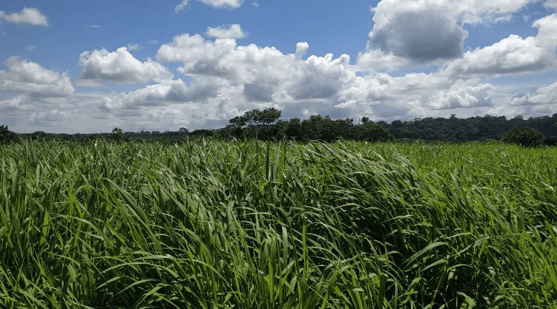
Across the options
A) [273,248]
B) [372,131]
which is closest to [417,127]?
[372,131]

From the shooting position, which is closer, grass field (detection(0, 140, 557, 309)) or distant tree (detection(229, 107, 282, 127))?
grass field (detection(0, 140, 557, 309))

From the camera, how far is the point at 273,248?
7.04 ft

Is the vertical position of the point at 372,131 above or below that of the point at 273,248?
above

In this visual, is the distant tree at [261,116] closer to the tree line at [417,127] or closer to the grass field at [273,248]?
the tree line at [417,127]

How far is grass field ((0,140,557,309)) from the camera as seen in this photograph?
6.91ft

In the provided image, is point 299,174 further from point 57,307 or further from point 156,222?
point 57,307

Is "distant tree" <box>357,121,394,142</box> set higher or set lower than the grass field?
higher

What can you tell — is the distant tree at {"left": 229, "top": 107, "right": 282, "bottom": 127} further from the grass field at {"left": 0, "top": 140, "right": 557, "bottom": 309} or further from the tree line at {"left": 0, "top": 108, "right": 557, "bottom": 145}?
the grass field at {"left": 0, "top": 140, "right": 557, "bottom": 309}

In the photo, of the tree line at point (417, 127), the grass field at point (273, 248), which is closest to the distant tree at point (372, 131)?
the tree line at point (417, 127)

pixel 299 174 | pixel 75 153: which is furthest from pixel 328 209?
pixel 75 153

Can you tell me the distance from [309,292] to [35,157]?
4.50m

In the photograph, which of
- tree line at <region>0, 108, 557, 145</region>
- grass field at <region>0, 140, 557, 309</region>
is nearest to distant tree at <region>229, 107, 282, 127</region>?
tree line at <region>0, 108, 557, 145</region>

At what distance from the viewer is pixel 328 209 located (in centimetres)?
307

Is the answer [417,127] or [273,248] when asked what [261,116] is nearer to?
[417,127]
